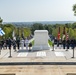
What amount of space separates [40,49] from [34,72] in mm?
9822

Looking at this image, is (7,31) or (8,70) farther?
(7,31)

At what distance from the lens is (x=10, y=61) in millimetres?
20453

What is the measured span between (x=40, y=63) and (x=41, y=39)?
7407 mm

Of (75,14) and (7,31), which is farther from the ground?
(75,14)

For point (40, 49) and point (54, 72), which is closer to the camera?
point (54, 72)

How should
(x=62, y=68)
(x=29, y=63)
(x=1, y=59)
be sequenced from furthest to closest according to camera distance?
1. (x=1, y=59)
2. (x=29, y=63)
3. (x=62, y=68)

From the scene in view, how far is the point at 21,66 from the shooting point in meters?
19.4

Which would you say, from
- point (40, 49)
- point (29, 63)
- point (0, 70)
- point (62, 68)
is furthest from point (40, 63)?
point (40, 49)

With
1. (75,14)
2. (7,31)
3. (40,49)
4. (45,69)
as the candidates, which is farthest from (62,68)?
(7,31)

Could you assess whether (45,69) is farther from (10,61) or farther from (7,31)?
(7,31)

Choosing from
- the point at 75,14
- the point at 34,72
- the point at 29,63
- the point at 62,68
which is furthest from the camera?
the point at 75,14

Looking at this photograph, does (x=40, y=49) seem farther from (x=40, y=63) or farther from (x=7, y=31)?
(x=7, y=31)

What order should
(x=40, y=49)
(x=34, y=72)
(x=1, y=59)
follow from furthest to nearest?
(x=40, y=49) < (x=1, y=59) < (x=34, y=72)

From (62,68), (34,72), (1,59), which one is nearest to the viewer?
(34,72)
